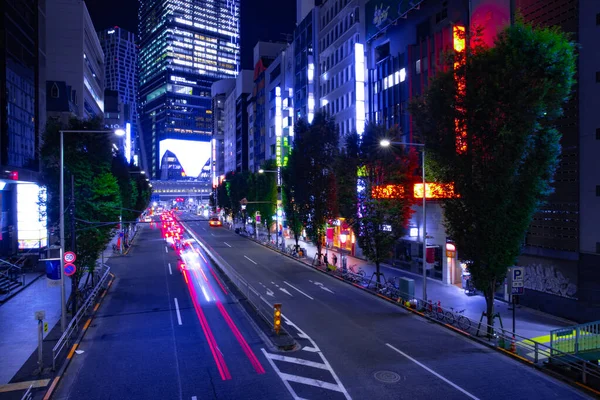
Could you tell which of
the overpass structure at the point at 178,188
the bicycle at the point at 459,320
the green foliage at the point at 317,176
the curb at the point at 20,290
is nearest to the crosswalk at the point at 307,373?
the bicycle at the point at 459,320

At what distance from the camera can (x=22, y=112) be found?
36781 millimetres

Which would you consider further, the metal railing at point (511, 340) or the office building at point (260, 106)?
the office building at point (260, 106)

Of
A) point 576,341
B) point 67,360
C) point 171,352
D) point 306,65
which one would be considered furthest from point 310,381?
point 306,65

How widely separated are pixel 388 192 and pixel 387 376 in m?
17.3

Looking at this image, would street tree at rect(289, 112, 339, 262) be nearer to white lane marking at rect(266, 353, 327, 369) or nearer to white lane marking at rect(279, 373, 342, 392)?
white lane marking at rect(266, 353, 327, 369)

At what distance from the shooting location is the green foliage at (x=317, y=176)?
129 feet

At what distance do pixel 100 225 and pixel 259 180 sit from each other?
4392 cm

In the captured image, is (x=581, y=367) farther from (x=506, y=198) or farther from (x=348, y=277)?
(x=348, y=277)

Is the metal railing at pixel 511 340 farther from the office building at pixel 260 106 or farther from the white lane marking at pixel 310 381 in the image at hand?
the office building at pixel 260 106

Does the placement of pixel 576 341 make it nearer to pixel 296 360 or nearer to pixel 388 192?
pixel 296 360

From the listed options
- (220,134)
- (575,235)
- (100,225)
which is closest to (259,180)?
(100,225)

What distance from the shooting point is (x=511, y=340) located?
1620cm

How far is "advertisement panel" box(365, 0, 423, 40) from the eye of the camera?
37719mm

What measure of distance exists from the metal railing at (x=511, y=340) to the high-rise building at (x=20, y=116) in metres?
27.3
